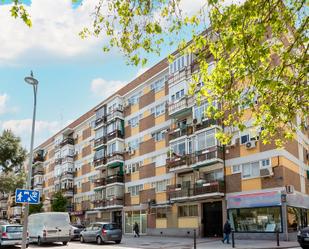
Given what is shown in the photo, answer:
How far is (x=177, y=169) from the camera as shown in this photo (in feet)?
116

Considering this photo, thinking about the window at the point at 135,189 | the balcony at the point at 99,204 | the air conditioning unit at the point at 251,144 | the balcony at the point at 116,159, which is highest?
the balcony at the point at 116,159

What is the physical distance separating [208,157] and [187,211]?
5.90 meters

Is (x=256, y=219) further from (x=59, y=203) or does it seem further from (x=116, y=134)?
(x=59, y=203)

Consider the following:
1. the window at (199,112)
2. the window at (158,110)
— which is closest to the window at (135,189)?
the window at (158,110)

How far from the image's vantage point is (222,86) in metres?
11.5

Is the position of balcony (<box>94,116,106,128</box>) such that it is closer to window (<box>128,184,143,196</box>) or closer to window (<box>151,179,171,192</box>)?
window (<box>128,184,143,196</box>)

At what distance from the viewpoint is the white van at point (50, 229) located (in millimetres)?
26797

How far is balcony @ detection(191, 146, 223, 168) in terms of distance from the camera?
1252 inches

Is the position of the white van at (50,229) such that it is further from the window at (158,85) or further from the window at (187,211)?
the window at (158,85)

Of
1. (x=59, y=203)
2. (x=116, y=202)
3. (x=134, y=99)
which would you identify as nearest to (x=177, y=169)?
(x=116, y=202)

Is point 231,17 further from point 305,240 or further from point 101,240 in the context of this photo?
point 101,240

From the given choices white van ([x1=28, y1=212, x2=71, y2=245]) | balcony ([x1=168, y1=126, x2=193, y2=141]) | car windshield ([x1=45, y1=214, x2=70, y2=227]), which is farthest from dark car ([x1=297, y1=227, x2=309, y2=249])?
balcony ([x1=168, y1=126, x2=193, y2=141])

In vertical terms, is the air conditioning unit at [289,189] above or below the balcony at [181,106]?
below

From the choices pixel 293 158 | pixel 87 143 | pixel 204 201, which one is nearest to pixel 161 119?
pixel 204 201
